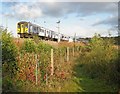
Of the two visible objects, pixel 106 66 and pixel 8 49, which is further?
pixel 106 66

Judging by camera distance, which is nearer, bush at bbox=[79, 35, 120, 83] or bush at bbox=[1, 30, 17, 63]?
bush at bbox=[1, 30, 17, 63]

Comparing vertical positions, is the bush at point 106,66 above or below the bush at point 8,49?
below

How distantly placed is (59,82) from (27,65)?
1.62 m

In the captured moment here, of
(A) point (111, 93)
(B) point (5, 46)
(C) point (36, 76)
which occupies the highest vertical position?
(B) point (5, 46)

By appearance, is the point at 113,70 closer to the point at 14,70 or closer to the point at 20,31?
the point at 14,70

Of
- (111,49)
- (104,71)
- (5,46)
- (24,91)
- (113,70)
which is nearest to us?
(24,91)

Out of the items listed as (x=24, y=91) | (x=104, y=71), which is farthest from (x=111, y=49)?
(x=24, y=91)

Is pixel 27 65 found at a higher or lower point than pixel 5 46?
lower

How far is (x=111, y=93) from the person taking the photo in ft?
34.9

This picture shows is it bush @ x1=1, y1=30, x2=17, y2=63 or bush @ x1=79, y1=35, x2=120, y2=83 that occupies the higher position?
bush @ x1=1, y1=30, x2=17, y2=63

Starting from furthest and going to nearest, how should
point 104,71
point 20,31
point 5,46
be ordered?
point 20,31, point 104,71, point 5,46

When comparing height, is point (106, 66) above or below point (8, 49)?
below

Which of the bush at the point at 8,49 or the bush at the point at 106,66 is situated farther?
the bush at the point at 106,66

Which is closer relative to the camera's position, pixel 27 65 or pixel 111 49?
pixel 27 65
